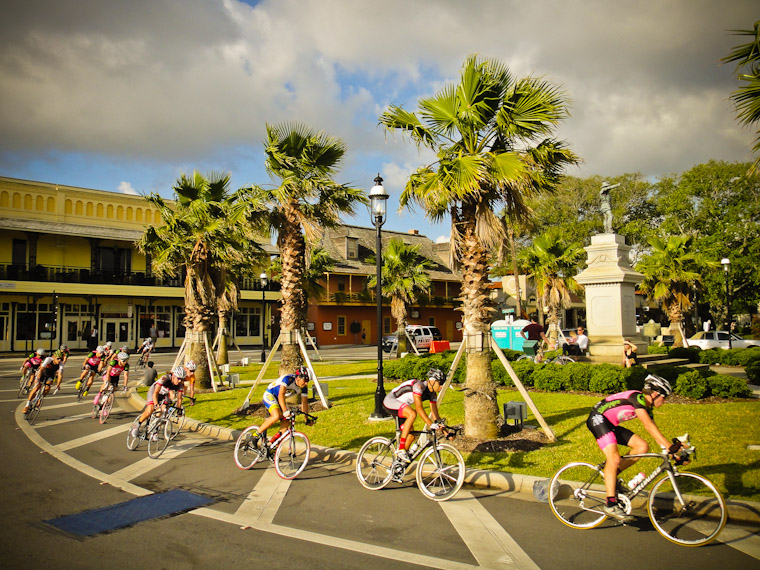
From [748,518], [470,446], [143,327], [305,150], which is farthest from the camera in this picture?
[143,327]

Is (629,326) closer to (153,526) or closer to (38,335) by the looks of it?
(153,526)

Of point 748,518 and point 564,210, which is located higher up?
point 564,210

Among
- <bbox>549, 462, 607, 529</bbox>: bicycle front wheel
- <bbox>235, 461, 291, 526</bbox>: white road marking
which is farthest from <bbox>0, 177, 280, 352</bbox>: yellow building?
<bbox>549, 462, 607, 529</bbox>: bicycle front wheel

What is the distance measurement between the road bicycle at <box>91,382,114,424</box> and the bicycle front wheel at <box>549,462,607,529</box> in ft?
35.9

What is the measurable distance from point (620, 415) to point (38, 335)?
43.6m

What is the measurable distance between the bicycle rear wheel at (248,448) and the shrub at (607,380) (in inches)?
361

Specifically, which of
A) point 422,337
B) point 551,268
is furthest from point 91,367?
point 422,337

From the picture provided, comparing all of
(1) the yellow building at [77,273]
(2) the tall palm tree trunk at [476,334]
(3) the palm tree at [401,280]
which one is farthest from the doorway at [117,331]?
(2) the tall palm tree trunk at [476,334]

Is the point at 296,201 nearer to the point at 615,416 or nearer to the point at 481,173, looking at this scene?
the point at 481,173

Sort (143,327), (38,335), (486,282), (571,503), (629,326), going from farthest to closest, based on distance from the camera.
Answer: (143,327)
(38,335)
(629,326)
(486,282)
(571,503)

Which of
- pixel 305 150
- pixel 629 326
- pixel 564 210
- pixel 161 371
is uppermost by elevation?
pixel 564 210

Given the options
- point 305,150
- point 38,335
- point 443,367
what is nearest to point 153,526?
point 305,150

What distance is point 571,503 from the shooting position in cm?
673

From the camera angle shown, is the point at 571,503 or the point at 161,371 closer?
the point at 571,503
